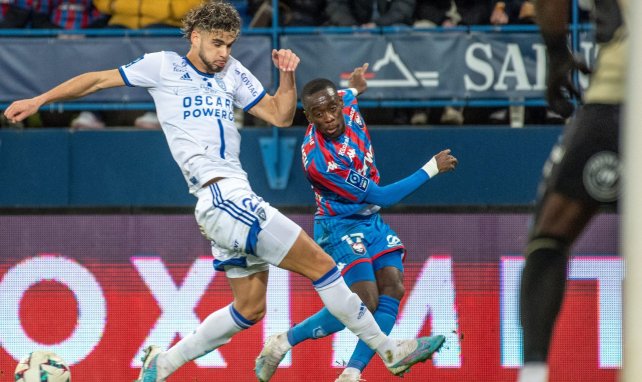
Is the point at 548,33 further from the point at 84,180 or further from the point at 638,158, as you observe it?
the point at 84,180

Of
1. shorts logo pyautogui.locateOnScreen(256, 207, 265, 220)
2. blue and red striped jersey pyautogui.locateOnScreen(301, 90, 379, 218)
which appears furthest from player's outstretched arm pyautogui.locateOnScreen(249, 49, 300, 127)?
shorts logo pyautogui.locateOnScreen(256, 207, 265, 220)

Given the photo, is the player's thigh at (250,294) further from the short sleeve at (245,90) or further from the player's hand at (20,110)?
the player's hand at (20,110)

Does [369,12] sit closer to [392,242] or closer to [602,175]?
[392,242]

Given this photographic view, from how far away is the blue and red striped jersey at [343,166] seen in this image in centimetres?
627

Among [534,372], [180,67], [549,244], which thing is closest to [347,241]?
[180,67]

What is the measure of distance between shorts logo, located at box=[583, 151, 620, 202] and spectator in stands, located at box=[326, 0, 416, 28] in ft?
19.3

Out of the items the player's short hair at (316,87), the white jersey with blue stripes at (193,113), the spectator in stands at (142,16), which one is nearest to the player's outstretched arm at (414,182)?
the player's short hair at (316,87)

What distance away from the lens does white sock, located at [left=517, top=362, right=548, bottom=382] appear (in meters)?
3.21

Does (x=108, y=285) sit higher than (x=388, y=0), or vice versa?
(x=388, y=0)

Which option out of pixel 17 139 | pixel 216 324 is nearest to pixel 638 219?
pixel 216 324

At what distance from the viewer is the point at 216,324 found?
574 cm

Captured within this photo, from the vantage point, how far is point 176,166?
8656 mm

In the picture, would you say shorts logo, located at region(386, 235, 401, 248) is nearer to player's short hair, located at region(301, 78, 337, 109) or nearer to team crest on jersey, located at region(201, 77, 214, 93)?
player's short hair, located at region(301, 78, 337, 109)

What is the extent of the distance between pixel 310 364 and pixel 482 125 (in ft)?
9.31
